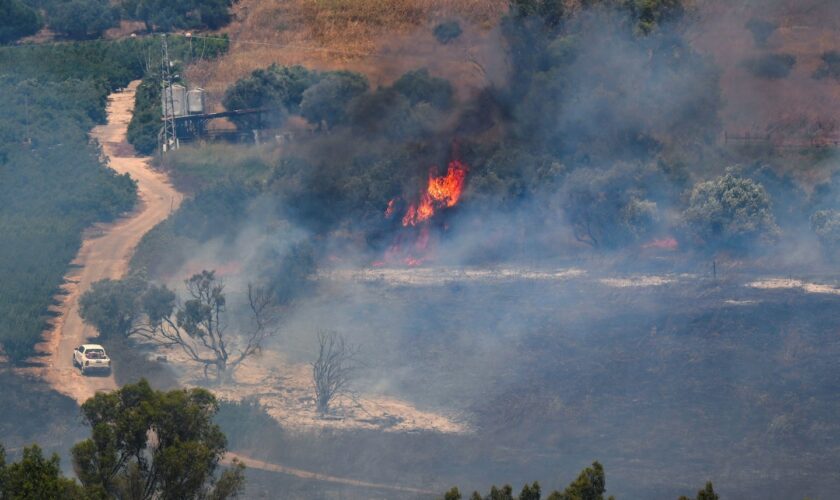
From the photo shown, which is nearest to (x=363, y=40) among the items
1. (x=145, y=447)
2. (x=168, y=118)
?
(x=168, y=118)

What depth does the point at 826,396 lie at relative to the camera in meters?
62.0

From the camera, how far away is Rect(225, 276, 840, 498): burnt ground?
57438 mm

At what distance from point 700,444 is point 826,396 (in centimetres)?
665

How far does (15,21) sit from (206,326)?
75.0 meters

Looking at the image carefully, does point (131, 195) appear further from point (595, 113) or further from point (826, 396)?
point (826, 396)

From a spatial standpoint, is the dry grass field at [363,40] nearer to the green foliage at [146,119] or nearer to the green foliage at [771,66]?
the green foliage at [146,119]

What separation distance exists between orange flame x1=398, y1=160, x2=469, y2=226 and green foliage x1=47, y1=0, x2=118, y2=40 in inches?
2408

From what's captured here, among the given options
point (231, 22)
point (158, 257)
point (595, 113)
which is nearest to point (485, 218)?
point (595, 113)

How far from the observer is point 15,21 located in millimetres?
136125

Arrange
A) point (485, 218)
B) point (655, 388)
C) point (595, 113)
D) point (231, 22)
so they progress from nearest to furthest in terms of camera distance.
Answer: point (655, 388) → point (485, 218) → point (595, 113) → point (231, 22)

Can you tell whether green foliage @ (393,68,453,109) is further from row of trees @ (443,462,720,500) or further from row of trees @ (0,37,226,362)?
row of trees @ (443,462,720,500)

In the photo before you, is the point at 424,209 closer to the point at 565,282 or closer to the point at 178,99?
the point at 565,282

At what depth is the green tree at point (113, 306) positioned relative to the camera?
240 feet

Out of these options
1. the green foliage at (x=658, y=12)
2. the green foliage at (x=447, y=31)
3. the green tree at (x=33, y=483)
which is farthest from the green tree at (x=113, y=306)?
the green foliage at (x=658, y=12)
